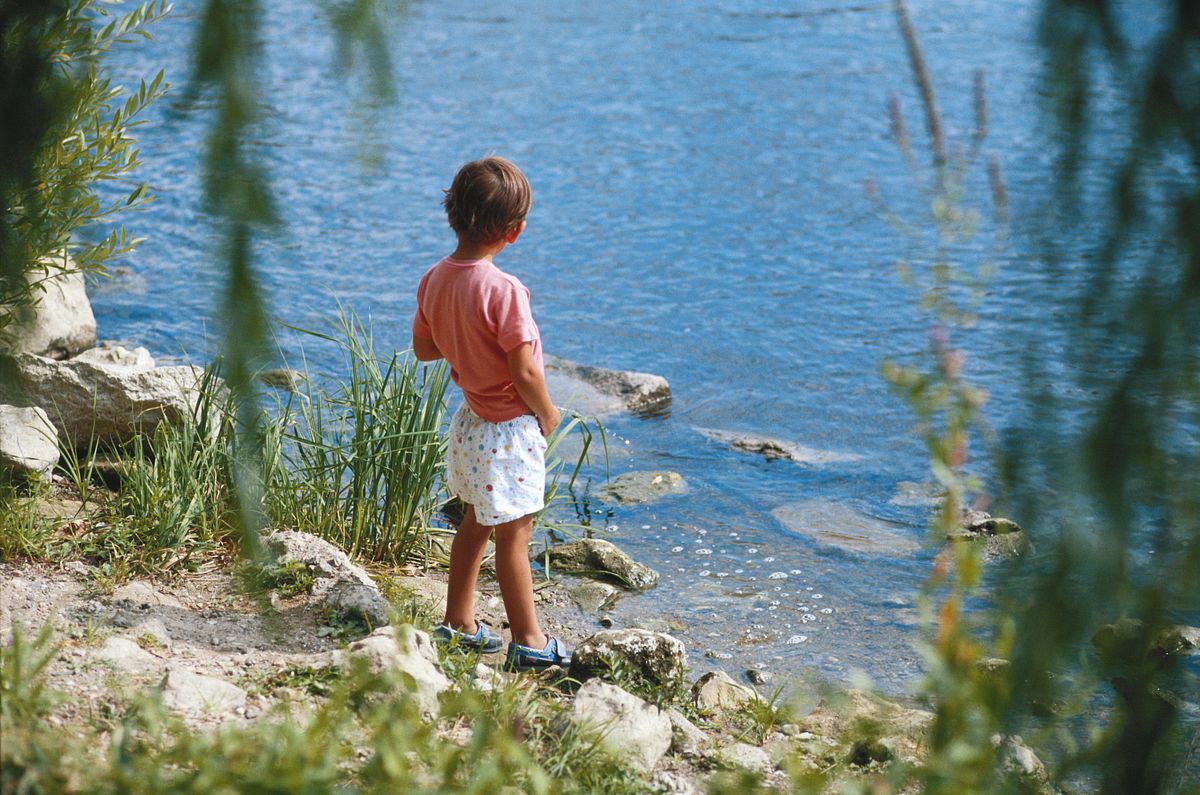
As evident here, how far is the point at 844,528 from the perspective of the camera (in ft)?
18.2

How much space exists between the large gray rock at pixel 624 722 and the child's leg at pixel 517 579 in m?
0.67

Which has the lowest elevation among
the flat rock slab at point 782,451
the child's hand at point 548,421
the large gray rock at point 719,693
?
the flat rock slab at point 782,451

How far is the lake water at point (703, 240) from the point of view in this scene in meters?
4.81

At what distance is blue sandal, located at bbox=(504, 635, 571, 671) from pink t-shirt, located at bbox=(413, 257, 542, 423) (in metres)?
0.73

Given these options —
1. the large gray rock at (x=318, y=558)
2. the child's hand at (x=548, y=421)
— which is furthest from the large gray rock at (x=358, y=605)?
the child's hand at (x=548, y=421)

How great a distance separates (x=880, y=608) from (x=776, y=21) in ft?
36.5

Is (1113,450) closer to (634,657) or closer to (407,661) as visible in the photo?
(407,661)

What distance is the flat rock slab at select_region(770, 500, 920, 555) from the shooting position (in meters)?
5.38

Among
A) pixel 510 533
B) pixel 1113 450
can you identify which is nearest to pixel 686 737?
pixel 510 533

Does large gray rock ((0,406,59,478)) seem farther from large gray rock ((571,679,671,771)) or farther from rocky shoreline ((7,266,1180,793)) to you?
large gray rock ((571,679,671,771))

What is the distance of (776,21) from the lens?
14.6 m

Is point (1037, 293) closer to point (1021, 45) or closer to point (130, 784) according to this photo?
point (1021, 45)

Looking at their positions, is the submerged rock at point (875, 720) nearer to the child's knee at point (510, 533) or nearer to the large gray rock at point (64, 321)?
the child's knee at point (510, 533)

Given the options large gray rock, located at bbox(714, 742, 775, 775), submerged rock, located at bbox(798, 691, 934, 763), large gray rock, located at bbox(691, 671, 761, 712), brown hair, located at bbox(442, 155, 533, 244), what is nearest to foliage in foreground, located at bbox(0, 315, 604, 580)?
brown hair, located at bbox(442, 155, 533, 244)
